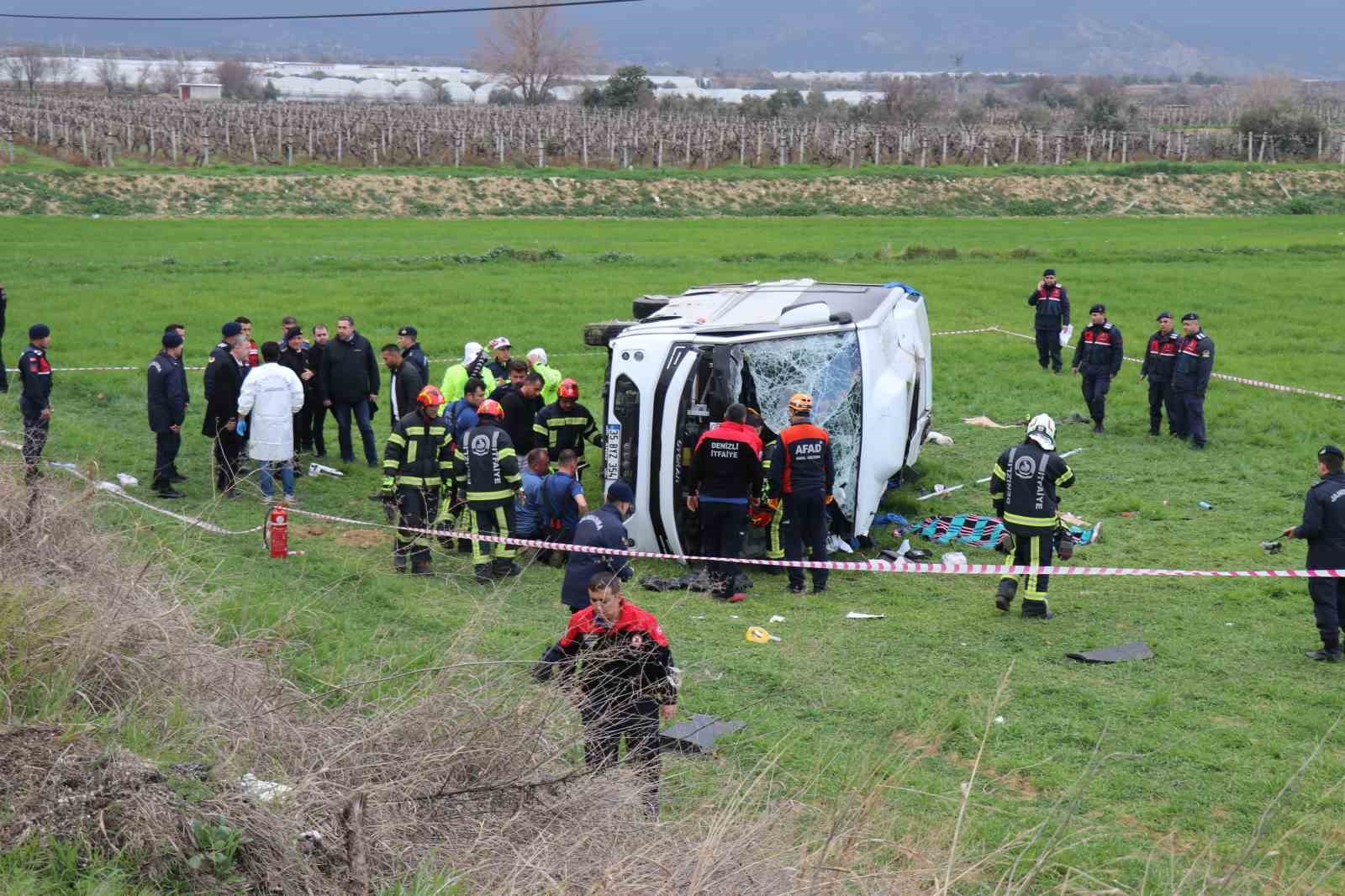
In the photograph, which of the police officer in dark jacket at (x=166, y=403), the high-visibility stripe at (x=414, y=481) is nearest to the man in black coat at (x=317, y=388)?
the police officer in dark jacket at (x=166, y=403)

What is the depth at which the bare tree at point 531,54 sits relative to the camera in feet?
424

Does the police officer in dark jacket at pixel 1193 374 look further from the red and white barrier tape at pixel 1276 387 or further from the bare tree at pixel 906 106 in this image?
the bare tree at pixel 906 106

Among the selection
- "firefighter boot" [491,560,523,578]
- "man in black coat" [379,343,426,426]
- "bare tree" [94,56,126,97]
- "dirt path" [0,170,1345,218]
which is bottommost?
"firefighter boot" [491,560,523,578]

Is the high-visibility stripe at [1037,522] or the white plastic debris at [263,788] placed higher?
the high-visibility stripe at [1037,522]

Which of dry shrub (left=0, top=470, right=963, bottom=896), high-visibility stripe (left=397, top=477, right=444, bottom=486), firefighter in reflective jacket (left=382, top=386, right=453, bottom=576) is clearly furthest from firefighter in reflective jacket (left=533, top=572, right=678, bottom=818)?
high-visibility stripe (left=397, top=477, right=444, bottom=486)

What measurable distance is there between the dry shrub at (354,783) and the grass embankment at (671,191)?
43.5 meters

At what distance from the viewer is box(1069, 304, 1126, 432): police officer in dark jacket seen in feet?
57.5

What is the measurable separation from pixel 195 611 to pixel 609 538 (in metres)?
2.86

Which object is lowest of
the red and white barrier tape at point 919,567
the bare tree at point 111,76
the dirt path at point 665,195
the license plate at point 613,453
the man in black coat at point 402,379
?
the red and white barrier tape at point 919,567

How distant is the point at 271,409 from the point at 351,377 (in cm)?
191

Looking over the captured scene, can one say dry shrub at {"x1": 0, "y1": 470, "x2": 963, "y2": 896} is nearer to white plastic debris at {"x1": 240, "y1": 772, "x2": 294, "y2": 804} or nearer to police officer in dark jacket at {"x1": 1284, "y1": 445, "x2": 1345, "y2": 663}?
white plastic debris at {"x1": 240, "y1": 772, "x2": 294, "y2": 804}

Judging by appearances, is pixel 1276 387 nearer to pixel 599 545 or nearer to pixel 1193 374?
pixel 1193 374

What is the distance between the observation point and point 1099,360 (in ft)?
57.8

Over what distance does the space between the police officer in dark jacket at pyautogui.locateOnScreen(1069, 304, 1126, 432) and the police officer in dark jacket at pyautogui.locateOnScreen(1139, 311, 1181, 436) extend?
1.40 ft
